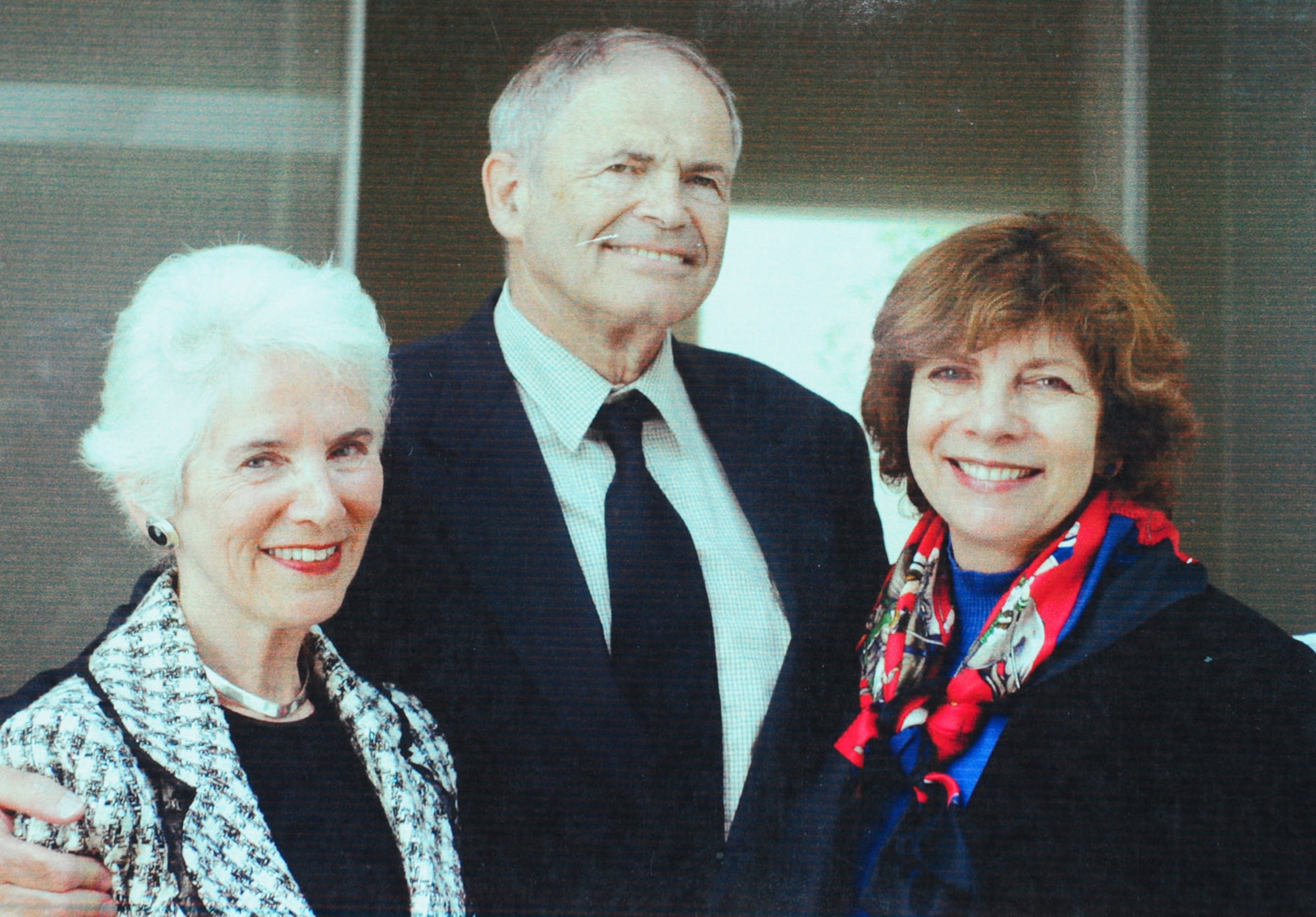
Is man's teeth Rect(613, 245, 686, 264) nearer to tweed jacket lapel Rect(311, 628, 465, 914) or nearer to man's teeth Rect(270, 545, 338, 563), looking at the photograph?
man's teeth Rect(270, 545, 338, 563)

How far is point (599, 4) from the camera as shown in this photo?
218cm

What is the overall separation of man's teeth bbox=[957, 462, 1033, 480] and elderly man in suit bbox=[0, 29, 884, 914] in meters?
0.26

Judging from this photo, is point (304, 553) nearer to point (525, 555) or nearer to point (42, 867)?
point (525, 555)

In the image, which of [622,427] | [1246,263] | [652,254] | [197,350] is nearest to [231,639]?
[197,350]

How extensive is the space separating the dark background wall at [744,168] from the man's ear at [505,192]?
28 millimetres

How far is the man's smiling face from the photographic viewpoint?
201 centimetres

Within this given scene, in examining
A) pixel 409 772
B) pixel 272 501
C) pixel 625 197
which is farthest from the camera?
pixel 625 197

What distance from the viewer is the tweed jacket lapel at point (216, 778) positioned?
5.13 ft

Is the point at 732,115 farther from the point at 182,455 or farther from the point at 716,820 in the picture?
the point at 716,820

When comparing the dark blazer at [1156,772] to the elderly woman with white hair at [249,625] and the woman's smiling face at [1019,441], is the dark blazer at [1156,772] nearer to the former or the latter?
the woman's smiling face at [1019,441]

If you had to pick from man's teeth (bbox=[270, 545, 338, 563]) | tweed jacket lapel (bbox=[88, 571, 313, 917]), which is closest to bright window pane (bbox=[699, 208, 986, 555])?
man's teeth (bbox=[270, 545, 338, 563])

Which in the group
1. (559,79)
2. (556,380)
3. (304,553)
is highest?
(559,79)

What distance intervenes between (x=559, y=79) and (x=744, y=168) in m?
0.39

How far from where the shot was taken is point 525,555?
1938 mm
